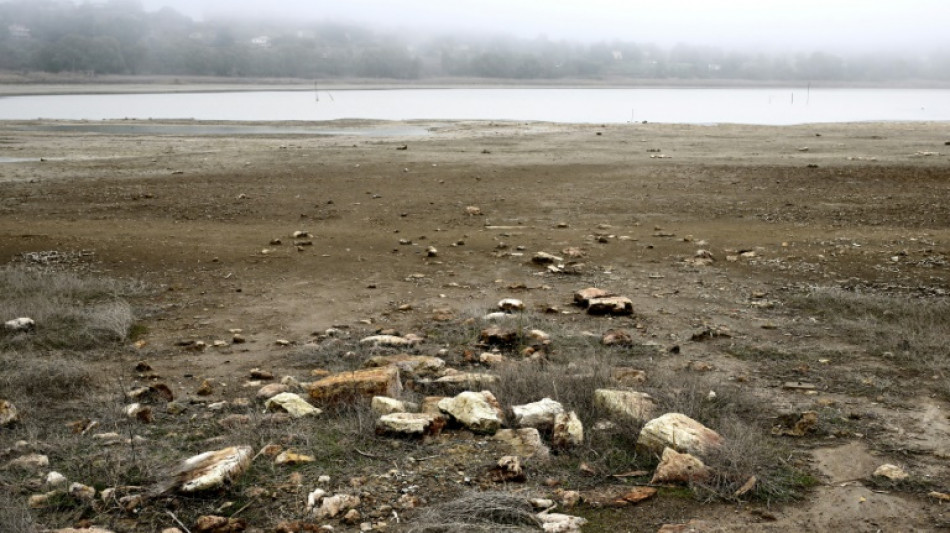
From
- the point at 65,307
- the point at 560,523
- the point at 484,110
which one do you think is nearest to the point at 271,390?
the point at 560,523

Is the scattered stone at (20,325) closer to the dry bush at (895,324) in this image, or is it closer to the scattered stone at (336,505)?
the scattered stone at (336,505)

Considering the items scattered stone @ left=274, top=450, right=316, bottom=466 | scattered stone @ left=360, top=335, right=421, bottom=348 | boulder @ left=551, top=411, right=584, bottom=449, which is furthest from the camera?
scattered stone @ left=360, top=335, right=421, bottom=348

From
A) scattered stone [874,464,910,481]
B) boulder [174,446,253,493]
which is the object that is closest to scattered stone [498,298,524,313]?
boulder [174,446,253,493]

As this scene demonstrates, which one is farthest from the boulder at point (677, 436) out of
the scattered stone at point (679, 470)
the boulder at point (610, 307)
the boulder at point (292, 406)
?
the boulder at point (610, 307)

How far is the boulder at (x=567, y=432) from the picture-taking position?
4.25m

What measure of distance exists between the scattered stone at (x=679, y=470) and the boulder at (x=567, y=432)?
51 centimetres

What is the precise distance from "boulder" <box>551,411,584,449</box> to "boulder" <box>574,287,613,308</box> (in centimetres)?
331

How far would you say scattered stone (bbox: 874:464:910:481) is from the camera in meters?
3.88

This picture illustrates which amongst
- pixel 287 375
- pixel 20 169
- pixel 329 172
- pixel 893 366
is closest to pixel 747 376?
pixel 893 366

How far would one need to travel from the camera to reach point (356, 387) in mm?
4965

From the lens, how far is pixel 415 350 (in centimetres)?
626

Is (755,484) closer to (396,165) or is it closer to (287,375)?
(287,375)

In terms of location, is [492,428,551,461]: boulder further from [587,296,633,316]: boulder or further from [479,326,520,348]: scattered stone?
[587,296,633,316]: boulder

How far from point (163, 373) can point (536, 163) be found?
1538cm
